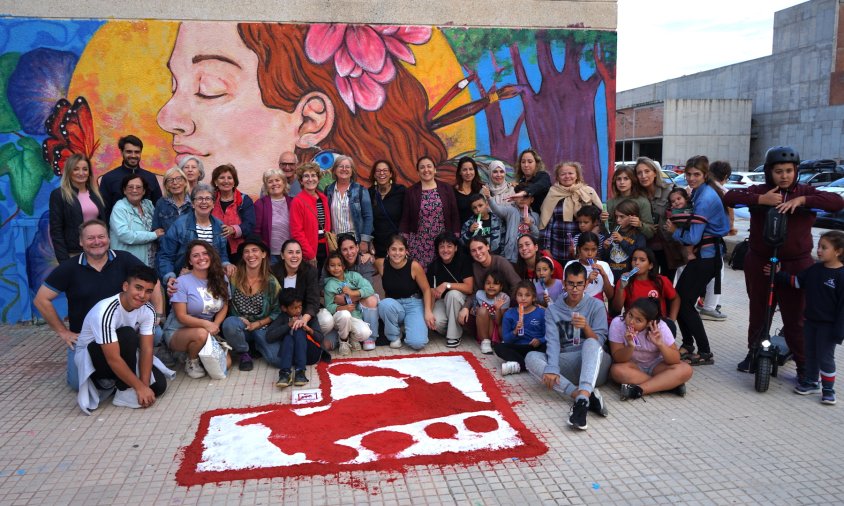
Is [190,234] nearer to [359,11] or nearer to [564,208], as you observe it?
[359,11]

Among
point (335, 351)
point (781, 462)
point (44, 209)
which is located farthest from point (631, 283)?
point (44, 209)

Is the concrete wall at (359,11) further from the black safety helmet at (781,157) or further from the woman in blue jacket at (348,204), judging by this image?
the black safety helmet at (781,157)

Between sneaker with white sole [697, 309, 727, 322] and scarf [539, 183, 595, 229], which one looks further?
sneaker with white sole [697, 309, 727, 322]

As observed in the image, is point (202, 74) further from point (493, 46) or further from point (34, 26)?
point (493, 46)

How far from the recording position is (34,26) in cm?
689

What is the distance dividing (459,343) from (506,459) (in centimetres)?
244

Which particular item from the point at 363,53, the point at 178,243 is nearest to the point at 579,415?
the point at 178,243

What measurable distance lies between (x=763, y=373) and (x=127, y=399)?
5.06 metres

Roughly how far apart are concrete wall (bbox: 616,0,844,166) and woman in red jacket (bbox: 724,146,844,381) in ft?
128

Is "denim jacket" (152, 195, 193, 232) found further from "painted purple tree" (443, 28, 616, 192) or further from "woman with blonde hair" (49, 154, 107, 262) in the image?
"painted purple tree" (443, 28, 616, 192)

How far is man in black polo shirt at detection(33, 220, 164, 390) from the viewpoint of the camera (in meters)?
4.75

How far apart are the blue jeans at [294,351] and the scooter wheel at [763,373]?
375 centimetres

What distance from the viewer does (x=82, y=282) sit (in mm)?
4820

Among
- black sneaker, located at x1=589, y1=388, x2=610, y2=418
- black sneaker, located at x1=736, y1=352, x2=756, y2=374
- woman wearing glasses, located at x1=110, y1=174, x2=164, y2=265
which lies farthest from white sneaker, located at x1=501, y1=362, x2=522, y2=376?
woman wearing glasses, located at x1=110, y1=174, x2=164, y2=265
